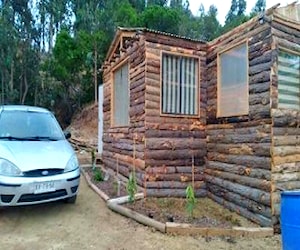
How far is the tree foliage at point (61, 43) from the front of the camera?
768 inches

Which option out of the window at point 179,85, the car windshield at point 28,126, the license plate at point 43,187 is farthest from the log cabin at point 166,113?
the license plate at point 43,187

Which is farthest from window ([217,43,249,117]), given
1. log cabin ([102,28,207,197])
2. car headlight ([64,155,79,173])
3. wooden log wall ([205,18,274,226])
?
car headlight ([64,155,79,173])

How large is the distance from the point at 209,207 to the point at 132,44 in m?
4.16

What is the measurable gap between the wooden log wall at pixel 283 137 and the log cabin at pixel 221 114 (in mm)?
17

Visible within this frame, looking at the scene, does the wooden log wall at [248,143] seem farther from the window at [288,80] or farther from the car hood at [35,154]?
the car hood at [35,154]

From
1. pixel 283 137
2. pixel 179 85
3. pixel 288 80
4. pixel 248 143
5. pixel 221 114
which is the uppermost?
pixel 179 85

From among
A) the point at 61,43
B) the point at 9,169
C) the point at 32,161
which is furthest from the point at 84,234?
the point at 61,43

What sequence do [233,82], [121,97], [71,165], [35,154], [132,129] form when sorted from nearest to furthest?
[35,154] → [71,165] → [233,82] → [132,129] → [121,97]

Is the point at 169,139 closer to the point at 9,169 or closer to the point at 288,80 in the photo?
the point at 288,80

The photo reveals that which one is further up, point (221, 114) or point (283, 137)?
point (221, 114)

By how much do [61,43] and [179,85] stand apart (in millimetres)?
14365

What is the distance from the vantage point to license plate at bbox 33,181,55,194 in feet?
15.5

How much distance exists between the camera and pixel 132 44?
7645mm

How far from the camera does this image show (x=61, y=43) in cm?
1939
